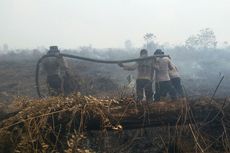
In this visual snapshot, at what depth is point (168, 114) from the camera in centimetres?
564

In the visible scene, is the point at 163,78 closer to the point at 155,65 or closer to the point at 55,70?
the point at 155,65

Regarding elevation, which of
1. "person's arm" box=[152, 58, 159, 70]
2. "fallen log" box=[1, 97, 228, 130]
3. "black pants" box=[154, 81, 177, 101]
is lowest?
"black pants" box=[154, 81, 177, 101]

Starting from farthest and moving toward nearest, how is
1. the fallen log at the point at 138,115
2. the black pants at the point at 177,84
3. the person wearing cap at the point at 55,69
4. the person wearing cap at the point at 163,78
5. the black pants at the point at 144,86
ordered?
the person wearing cap at the point at 55,69 → the black pants at the point at 177,84 → the person wearing cap at the point at 163,78 → the black pants at the point at 144,86 → the fallen log at the point at 138,115

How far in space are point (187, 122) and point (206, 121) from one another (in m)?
0.28

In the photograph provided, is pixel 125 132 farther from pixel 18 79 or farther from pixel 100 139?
pixel 18 79

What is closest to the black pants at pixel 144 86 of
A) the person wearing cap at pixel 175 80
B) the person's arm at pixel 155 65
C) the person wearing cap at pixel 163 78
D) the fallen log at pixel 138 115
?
the person wearing cap at pixel 163 78

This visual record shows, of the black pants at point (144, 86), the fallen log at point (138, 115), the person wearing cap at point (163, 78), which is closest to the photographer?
the fallen log at point (138, 115)

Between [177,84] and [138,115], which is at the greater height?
[138,115]

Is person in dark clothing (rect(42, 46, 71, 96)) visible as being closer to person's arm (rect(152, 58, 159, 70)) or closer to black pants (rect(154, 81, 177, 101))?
person's arm (rect(152, 58, 159, 70))

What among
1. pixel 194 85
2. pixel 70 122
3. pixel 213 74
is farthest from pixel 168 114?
pixel 213 74

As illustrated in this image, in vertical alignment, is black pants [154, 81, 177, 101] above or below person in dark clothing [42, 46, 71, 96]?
below

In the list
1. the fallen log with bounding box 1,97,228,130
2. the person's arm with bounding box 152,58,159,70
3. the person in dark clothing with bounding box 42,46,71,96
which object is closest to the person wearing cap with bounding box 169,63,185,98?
the person's arm with bounding box 152,58,159,70

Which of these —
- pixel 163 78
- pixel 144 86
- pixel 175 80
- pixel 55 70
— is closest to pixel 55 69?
pixel 55 70

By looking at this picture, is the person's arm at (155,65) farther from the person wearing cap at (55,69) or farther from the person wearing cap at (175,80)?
the person wearing cap at (55,69)
